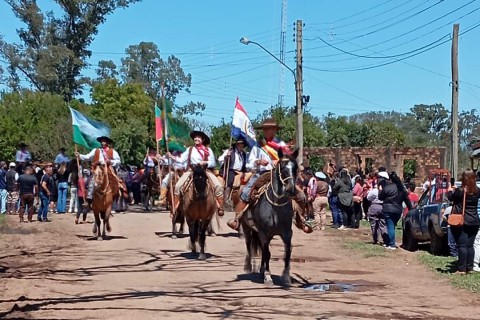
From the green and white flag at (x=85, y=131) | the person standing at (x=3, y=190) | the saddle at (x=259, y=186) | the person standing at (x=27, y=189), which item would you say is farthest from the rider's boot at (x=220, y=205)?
the person standing at (x=3, y=190)

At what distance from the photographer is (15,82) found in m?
55.9

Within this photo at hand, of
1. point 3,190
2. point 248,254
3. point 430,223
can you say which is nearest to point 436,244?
point 430,223

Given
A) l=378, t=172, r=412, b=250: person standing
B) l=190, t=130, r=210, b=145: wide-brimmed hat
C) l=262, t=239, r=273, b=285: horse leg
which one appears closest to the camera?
l=262, t=239, r=273, b=285: horse leg

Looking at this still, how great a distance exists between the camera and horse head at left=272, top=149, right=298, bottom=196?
12688 mm

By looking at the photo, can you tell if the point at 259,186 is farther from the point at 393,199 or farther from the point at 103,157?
the point at 103,157

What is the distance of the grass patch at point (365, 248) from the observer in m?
18.6

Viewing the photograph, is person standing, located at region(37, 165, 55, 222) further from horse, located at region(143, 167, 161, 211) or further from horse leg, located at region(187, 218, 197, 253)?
horse leg, located at region(187, 218, 197, 253)

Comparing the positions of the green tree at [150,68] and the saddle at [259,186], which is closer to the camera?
the saddle at [259,186]

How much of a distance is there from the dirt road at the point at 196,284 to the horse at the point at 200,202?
2.09 feet

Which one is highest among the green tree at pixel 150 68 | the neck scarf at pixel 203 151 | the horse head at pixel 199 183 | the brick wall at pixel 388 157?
the green tree at pixel 150 68

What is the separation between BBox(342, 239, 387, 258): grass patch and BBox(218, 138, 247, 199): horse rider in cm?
352

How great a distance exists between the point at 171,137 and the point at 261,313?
1390 cm

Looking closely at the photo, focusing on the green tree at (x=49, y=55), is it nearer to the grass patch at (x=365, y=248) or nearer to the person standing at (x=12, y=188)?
the person standing at (x=12, y=188)

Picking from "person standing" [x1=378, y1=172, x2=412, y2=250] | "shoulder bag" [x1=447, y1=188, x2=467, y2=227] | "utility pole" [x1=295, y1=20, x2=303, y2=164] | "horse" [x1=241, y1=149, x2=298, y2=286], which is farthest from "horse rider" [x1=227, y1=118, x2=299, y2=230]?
"utility pole" [x1=295, y1=20, x2=303, y2=164]
